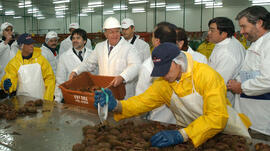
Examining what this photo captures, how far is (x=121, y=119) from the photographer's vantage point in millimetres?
2225

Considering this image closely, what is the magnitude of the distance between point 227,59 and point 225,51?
4.2 inches

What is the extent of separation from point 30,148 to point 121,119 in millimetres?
812

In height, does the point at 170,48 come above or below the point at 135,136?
above

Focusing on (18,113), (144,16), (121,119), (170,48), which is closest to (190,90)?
(170,48)

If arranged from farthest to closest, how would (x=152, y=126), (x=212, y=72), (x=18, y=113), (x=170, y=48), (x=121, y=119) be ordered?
(x=18, y=113) → (x=121, y=119) → (x=152, y=126) → (x=212, y=72) → (x=170, y=48)

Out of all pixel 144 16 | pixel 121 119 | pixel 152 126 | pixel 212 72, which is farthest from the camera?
pixel 144 16

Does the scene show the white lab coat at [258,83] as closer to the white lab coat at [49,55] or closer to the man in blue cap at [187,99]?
the man in blue cap at [187,99]

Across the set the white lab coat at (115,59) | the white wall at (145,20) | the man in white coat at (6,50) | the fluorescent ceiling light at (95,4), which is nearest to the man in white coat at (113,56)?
the white lab coat at (115,59)

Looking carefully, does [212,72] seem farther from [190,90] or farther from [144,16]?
[144,16]

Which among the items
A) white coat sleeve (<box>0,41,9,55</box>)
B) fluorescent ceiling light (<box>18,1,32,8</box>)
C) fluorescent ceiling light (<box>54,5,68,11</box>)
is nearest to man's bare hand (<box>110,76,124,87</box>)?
white coat sleeve (<box>0,41,9,55</box>)

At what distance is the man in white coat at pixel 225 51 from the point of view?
278 centimetres

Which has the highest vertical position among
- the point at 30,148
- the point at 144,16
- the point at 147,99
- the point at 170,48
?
the point at 144,16

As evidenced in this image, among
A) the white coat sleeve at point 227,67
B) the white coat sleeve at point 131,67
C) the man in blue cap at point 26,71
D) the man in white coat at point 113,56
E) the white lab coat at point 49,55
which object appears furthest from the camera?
the white lab coat at point 49,55

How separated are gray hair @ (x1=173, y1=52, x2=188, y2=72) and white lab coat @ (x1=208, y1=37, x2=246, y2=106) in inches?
48.8
